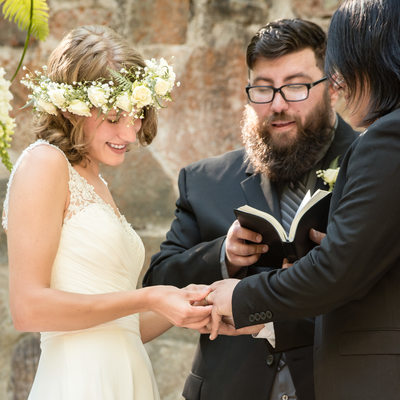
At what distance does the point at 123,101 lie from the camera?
2.55 meters

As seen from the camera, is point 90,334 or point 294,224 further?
point 90,334

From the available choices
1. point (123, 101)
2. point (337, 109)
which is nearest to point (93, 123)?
point (123, 101)

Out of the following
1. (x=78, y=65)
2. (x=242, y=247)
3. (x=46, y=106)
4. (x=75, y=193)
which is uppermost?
(x=78, y=65)

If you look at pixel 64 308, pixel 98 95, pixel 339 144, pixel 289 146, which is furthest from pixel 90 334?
pixel 339 144

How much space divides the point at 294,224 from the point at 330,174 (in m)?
0.48

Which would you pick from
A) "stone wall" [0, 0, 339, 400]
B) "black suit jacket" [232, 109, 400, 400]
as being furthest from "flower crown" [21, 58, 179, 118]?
"stone wall" [0, 0, 339, 400]

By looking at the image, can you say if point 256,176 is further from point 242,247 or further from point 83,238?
point 83,238

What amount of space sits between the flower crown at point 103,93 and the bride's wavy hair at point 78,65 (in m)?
0.03

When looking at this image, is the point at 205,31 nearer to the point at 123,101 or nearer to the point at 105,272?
the point at 123,101

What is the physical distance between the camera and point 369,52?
2100 mm

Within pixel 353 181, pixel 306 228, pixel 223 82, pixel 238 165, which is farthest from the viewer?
pixel 223 82

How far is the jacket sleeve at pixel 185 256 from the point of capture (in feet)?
9.56

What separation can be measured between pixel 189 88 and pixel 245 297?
1.52m

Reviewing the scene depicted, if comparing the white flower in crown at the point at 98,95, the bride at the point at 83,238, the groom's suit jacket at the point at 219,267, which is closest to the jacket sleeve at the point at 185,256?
the groom's suit jacket at the point at 219,267
